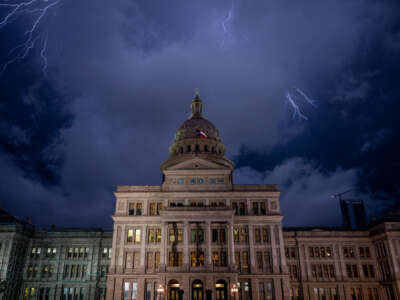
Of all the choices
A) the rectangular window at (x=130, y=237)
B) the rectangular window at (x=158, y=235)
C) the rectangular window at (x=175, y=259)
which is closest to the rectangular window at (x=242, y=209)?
the rectangular window at (x=175, y=259)

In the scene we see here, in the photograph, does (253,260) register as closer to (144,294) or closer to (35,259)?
(144,294)

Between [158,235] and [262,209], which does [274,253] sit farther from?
[158,235]

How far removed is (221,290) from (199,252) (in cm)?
768

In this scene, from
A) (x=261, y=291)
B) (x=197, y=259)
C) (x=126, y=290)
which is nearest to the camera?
(x=197, y=259)

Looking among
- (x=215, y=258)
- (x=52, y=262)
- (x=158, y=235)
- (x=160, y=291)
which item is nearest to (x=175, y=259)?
(x=160, y=291)

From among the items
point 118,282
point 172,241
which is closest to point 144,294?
point 118,282

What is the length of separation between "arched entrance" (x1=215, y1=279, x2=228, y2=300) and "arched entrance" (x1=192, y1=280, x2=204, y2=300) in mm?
2806

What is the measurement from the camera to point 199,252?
62875mm

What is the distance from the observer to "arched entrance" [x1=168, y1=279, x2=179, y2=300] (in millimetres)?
Result: 59472

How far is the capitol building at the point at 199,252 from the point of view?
62531 mm

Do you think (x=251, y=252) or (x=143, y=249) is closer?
(x=251, y=252)

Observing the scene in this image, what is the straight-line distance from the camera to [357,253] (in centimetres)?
7731

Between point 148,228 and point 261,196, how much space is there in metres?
24.4

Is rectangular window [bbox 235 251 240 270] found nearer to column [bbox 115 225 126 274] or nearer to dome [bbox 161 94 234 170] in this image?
column [bbox 115 225 126 274]
